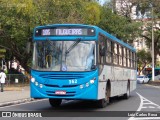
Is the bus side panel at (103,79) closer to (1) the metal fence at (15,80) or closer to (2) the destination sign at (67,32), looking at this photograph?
(2) the destination sign at (67,32)

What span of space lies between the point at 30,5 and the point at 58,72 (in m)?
23.3

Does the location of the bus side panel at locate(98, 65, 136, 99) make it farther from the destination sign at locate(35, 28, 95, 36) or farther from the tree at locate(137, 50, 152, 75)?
the tree at locate(137, 50, 152, 75)

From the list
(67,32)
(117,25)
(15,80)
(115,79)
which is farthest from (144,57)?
(67,32)

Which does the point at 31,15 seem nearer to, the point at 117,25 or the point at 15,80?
the point at 15,80

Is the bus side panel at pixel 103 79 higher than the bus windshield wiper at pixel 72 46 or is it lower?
lower

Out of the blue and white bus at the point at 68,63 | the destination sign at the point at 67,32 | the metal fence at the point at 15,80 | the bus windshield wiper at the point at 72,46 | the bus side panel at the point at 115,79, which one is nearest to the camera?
the blue and white bus at the point at 68,63

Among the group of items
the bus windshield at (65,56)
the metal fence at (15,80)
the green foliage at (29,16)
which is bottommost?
the metal fence at (15,80)

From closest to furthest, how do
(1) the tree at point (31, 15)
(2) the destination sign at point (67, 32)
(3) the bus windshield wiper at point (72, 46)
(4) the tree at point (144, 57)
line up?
1. (3) the bus windshield wiper at point (72, 46)
2. (2) the destination sign at point (67, 32)
3. (1) the tree at point (31, 15)
4. (4) the tree at point (144, 57)

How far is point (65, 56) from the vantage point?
16297 millimetres

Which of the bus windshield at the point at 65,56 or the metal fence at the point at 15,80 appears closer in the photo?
the bus windshield at the point at 65,56

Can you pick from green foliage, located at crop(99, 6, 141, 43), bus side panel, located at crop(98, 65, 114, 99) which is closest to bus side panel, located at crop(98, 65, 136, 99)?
bus side panel, located at crop(98, 65, 114, 99)

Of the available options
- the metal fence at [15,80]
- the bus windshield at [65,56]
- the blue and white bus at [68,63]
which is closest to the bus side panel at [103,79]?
the blue and white bus at [68,63]

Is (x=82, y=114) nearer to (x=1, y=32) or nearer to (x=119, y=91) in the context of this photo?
(x=119, y=91)

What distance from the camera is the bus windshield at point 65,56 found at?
53.4ft
